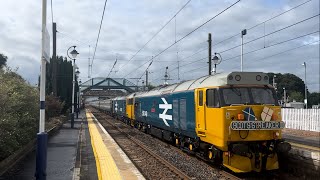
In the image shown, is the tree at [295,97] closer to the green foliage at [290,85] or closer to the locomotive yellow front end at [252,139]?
the green foliage at [290,85]

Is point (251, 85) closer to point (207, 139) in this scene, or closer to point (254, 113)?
point (254, 113)

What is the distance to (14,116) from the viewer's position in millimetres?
14742

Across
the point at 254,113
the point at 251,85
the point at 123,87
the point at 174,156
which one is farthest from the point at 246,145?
the point at 123,87

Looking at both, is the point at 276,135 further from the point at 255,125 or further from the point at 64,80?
the point at 64,80

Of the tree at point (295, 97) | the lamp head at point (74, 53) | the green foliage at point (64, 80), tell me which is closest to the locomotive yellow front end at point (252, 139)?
the lamp head at point (74, 53)

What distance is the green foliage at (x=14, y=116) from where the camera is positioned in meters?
12.2

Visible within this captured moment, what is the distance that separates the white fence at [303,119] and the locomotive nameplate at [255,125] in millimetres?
17370

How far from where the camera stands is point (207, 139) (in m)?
12.6

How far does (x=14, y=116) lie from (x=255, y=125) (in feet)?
27.9

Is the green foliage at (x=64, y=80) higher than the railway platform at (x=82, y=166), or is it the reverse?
the green foliage at (x=64, y=80)

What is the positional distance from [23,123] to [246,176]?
914 centimetres

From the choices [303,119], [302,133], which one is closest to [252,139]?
[302,133]

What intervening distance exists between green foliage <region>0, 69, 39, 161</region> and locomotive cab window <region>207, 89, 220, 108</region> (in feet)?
19.5

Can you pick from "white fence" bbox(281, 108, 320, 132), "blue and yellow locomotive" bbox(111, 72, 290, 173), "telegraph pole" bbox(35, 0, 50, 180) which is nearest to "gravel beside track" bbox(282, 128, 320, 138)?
"white fence" bbox(281, 108, 320, 132)
